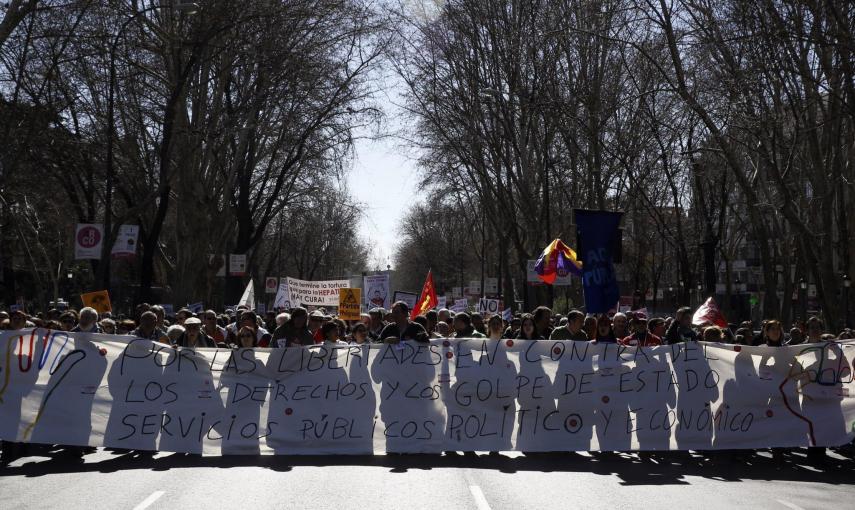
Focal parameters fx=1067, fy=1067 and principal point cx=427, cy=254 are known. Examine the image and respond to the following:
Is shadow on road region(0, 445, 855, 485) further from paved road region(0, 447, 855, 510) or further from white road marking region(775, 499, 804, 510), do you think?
white road marking region(775, 499, 804, 510)

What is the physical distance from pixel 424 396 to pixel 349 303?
Result: 33.9 feet

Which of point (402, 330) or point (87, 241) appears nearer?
point (402, 330)

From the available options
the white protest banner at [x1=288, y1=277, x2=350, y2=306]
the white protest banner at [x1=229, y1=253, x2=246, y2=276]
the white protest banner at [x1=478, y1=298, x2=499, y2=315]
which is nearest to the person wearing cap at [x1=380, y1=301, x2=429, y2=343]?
the white protest banner at [x1=288, y1=277, x2=350, y2=306]

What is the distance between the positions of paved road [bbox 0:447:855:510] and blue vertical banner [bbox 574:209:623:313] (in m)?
2.77

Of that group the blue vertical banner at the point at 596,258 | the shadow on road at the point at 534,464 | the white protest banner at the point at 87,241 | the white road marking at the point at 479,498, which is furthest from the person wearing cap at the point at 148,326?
the white protest banner at the point at 87,241

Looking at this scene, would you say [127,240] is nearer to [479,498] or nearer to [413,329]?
[413,329]

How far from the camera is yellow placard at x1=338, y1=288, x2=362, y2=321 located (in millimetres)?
21797

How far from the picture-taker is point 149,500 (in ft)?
28.1

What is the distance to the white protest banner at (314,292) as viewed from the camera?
2545cm

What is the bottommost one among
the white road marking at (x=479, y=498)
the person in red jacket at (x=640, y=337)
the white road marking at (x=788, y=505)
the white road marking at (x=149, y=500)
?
the white road marking at (x=149, y=500)

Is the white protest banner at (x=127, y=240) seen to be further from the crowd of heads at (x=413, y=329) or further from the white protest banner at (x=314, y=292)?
the crowd of heads at (x=413, y=329)

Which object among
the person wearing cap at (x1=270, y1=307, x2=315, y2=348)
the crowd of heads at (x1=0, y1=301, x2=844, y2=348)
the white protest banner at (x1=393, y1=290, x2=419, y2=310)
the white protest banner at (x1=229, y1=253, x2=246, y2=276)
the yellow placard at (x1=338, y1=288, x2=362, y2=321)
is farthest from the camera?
the white protest banner at (x1=229, y1=253, x2=246, y2=276)

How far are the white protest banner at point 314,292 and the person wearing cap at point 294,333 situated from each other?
12558 mm

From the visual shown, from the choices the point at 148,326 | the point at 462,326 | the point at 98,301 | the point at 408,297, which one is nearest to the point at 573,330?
the point at 462,326
